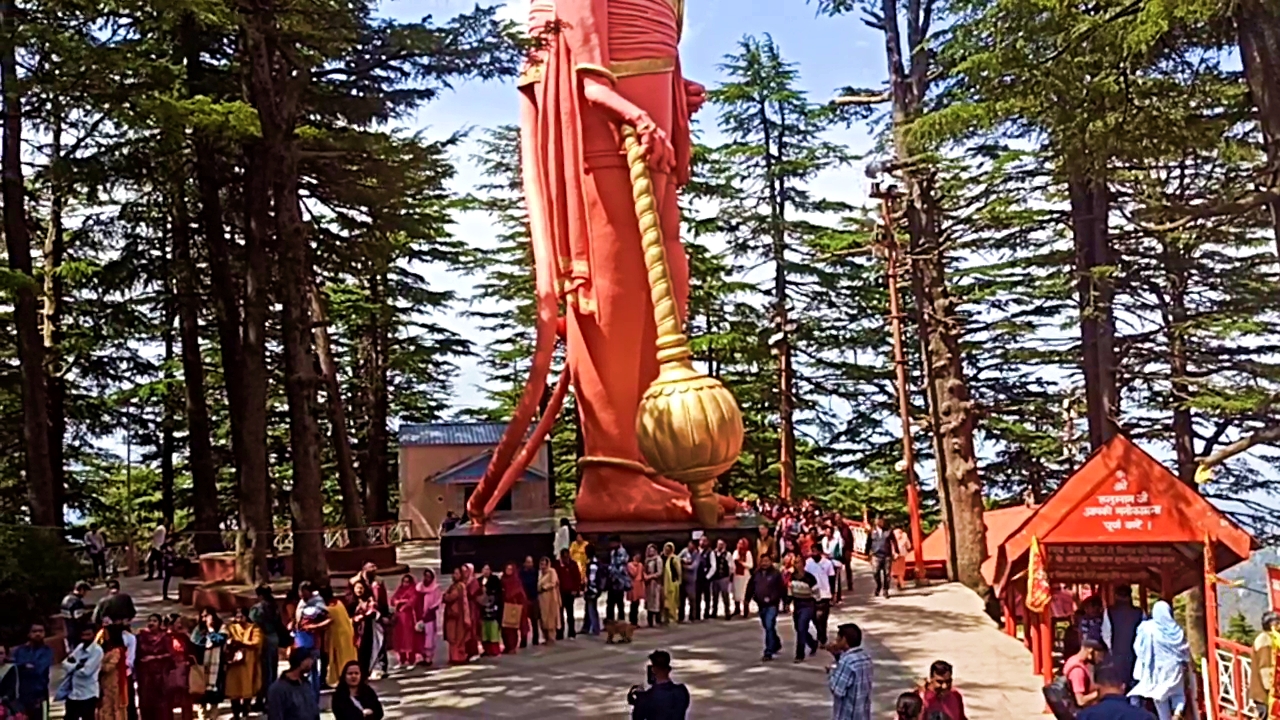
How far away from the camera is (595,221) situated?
793 inches

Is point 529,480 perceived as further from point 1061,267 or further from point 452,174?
point 1061,267

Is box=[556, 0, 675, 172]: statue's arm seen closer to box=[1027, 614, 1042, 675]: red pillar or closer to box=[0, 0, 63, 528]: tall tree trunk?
box=[0, 0, 63, 528]: tall tree trunk

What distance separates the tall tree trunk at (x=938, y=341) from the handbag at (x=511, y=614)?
22.3 feet

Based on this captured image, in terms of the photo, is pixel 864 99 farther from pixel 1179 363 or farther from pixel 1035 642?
pixel 1035 642

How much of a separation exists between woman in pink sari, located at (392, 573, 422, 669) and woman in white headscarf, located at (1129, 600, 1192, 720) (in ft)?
23.8

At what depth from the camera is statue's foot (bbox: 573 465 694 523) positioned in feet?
62.0

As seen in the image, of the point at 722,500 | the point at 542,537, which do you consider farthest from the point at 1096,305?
the point at 542,537

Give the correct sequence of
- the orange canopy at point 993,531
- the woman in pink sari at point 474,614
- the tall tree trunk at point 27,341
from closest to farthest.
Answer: the orange canopy at point 993,531 < the woman in pink sari at point 474,614 < the tall tree trunk at point 27,341

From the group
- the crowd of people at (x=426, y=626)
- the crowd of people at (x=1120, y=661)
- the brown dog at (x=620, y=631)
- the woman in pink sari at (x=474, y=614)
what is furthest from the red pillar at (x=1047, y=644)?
the woman in pink sari at (x=474, y=614)

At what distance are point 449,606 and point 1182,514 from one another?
7.52m

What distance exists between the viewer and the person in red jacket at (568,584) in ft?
48.0

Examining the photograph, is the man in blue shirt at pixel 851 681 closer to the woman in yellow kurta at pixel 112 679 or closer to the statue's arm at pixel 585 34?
the woman in yellow kurta at pixel 112 679

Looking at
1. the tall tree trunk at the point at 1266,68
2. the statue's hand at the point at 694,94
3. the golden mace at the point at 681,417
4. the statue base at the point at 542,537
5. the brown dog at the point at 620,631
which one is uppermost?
the statue's hand at the point at 694,94

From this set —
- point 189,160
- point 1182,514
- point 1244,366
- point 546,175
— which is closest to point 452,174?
point 546,175
